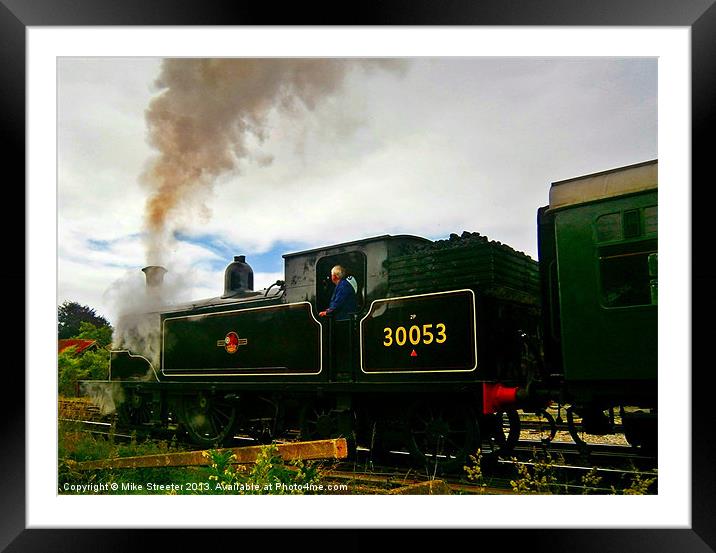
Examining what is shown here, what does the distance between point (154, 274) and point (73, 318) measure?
814 millimetres

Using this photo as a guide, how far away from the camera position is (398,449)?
559cm

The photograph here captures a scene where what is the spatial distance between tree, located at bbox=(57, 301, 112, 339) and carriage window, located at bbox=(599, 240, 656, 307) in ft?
14.1

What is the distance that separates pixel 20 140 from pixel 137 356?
2.81 m

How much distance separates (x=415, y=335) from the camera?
5.11 metres

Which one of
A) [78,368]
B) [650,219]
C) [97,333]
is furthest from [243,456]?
[650,219]

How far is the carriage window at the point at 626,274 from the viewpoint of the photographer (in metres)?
4.33

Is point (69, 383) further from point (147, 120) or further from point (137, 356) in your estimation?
point (147, 120)

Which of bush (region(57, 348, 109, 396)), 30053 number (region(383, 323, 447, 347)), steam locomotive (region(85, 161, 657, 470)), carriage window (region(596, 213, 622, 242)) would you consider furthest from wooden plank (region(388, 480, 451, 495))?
bush (region(57, 348, 109, 396))

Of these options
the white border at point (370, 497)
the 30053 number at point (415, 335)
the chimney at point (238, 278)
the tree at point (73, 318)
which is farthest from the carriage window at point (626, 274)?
the tree at point (73, 318)

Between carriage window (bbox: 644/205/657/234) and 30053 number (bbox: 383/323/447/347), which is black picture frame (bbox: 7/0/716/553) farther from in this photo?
30053 number (bbox: 383/323/447/347)

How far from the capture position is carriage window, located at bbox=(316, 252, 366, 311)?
554 centimetres

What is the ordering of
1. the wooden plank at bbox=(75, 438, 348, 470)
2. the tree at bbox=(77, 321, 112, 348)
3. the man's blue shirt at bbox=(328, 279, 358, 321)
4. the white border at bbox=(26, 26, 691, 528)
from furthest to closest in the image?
1. the man's blue shirt at bbox=(328, 279, 358, 321)
2. the tree at bbox=(77, 321, 112, 348)
3. the wooden plank at bbox=(75, 438, 348, 470)
4. the white border at bbox=(26, 26, 691, 528)

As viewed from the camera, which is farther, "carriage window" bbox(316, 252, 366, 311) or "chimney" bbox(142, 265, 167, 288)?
"carriage window" bbox(316, 252, 366, 311)

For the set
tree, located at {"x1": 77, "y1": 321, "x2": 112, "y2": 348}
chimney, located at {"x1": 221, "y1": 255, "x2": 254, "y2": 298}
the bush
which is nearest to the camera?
the bush
